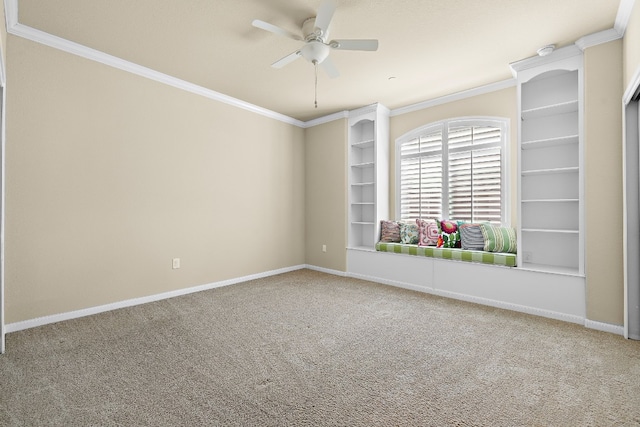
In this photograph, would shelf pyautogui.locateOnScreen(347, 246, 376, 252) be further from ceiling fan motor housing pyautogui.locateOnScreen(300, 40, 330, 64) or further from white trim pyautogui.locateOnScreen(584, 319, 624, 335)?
ceiling fan motor housing pyautogui.locateOnScreen(300, 40, 330, 64)

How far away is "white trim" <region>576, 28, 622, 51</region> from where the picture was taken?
2732 millimetres

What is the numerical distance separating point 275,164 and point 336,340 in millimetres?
3283

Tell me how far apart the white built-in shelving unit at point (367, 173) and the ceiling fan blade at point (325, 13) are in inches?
101

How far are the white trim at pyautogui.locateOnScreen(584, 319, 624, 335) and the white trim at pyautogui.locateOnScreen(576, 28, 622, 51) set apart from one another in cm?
257

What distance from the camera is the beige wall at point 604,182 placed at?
108 inches

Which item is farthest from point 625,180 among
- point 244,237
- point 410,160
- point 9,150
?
point 9,150

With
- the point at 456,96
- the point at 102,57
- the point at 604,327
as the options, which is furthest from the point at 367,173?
the point at 102,57

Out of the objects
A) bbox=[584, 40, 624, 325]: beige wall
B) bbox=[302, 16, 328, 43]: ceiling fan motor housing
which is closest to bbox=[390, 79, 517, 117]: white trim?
bbox=[584, 40, 624, 325]: beige wall

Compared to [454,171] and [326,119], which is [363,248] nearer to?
[454,171]

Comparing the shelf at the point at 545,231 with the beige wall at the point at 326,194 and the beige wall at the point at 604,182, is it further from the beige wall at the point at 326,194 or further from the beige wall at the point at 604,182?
the beige wall at the point at 326,194

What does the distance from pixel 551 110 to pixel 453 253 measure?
1902 mm

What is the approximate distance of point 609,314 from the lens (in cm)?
279

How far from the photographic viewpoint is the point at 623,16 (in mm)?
2496

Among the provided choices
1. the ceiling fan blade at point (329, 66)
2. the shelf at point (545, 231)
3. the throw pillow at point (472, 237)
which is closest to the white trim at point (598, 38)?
the shelf at point (545, 231)
